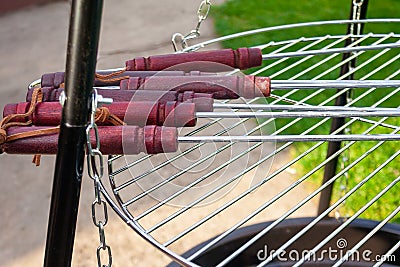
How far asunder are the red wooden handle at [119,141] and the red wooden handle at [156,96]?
7 centimetres

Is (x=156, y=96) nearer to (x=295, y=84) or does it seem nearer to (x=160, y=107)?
(x=160, y=107)

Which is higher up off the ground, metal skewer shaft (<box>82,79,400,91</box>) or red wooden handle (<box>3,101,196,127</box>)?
metal skewer shaft (<box>82,79,400,91</box>)

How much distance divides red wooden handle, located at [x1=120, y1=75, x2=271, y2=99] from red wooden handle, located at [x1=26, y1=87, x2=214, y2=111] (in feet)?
0.06

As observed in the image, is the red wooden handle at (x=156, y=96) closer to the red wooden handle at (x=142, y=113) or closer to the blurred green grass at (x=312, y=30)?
the red wooden handle at (x=142, y=113)

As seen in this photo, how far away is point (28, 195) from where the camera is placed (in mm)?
1736

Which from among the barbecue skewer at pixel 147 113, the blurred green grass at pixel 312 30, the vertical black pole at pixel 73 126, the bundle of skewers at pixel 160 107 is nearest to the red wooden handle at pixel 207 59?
the bundle of skewers at pixel 160 107

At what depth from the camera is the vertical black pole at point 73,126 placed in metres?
0.43

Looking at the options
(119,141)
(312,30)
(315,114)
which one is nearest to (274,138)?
(315,114)

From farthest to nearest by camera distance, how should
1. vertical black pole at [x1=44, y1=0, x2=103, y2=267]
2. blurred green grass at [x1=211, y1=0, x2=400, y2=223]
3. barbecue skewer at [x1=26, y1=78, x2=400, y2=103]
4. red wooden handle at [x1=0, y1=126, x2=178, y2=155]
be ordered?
blurred green grass at [x1=211, y1=0, x2=400, y2=223]
barbecue skewer at [x1=26, y1=78, x2=400, y2=103]
red wooden handle at [x1=0, y1=126, x2=178, y2=155]
vertical black pole at [x1=44, y1=0, x2=103, y2=267]

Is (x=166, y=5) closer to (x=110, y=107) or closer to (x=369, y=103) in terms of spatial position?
(x=369, y=103)

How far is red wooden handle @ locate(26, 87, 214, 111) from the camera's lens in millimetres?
604

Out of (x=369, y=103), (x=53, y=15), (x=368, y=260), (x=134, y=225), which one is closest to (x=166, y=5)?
(x=53, y=15)

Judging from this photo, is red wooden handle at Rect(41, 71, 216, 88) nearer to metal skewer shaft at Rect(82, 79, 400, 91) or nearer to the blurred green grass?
metal skewer shaft at Rect(82, 79, 400, 91)

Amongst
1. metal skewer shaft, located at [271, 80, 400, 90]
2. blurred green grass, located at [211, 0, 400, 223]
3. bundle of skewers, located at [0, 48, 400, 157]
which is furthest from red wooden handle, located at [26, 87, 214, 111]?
blurred green grass, located at [211, 0, 400, 223]
